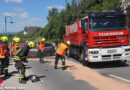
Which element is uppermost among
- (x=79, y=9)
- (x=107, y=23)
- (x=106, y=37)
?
(x=79, y=9)

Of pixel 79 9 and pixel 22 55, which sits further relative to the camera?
pixel 79 9

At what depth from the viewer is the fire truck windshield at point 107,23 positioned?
10.8 meters

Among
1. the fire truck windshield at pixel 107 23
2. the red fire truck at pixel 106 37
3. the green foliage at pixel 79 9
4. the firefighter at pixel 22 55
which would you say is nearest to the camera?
the firefighter at pixel 22 55

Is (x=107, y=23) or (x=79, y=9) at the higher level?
(x=79, y=9)

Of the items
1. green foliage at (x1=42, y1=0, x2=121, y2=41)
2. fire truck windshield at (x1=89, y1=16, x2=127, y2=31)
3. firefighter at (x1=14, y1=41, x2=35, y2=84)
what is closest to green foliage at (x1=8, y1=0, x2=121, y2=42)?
green foliage at (x1=42, y1=0, x2=121, y2=41)

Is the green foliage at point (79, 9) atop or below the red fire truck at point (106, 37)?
atop

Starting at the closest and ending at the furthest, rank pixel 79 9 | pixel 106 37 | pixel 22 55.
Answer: pixel 22 55
pixel 106 37
pixel 79 9

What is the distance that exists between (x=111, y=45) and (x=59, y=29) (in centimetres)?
3731

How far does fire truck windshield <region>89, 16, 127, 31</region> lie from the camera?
427 inches

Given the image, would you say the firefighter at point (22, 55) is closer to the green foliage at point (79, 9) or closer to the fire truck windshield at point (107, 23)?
the fire truck windshield at point (107, 23)

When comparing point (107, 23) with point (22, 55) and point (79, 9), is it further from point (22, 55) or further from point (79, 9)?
point (79, 9)

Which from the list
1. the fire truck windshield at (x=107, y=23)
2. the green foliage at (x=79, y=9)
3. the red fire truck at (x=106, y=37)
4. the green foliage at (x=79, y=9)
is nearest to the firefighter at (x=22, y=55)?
the red fire truck at (x=106, y=37)

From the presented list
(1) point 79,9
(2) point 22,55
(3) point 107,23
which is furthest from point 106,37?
(1) point 79,9

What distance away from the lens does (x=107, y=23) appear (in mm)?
10984
